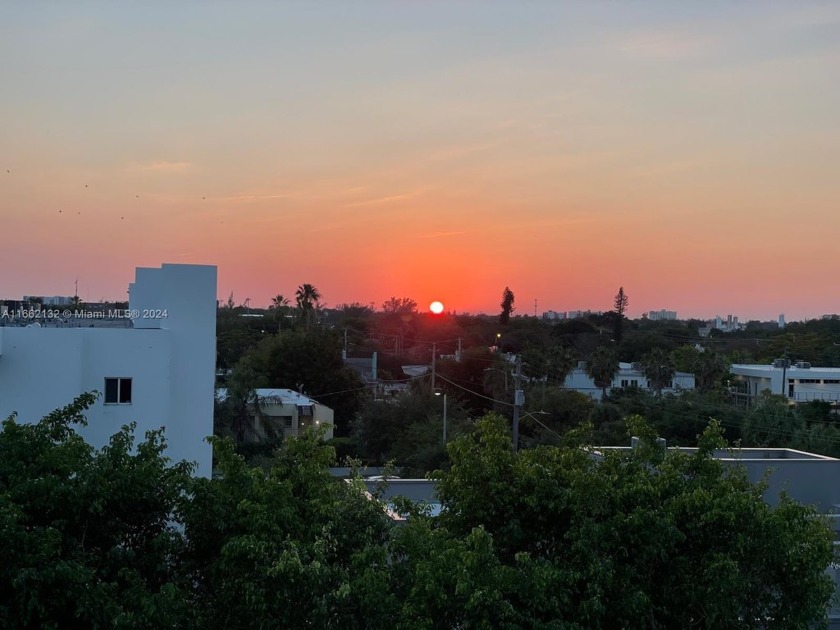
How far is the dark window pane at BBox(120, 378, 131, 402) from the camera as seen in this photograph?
18453mm

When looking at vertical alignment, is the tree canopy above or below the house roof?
above

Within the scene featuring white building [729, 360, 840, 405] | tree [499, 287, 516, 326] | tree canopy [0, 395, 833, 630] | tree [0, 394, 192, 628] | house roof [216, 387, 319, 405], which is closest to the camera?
tree [0, 394, 192, 628]

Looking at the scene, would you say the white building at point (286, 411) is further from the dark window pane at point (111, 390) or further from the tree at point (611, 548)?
the tree at point (611, 548)

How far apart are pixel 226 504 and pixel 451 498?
9.59 ft

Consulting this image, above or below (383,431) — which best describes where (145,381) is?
above

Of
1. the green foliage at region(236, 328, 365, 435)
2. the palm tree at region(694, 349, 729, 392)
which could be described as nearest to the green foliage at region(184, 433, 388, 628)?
the green foliage at region(236, 328, 365, 435)

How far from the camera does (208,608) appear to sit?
9.23m

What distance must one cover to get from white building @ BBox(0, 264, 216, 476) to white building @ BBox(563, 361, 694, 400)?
48117 millimetres

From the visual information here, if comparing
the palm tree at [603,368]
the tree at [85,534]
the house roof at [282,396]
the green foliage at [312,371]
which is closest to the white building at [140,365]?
the tree at [85,534]

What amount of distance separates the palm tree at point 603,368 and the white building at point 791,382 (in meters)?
10.4

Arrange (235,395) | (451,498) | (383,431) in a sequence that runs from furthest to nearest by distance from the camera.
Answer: (383,431), (235,395), (451,498)

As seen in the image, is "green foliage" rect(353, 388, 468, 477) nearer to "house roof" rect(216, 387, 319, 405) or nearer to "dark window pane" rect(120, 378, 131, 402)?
"house roof" rect(216, 387, 319, 405)

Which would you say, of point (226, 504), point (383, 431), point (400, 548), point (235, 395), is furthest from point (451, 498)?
point (383, 431)

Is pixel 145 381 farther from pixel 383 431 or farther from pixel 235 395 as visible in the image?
pixel 383 431
